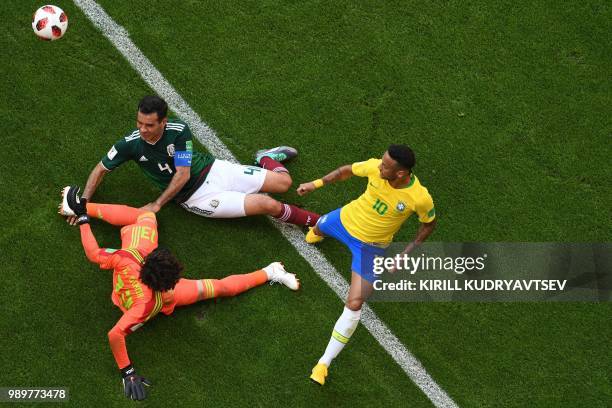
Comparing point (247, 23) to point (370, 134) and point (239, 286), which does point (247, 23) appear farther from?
point (239, 286)

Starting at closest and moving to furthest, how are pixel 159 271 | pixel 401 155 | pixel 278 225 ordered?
pixel 401 155 → pixel 159 271 → pixel 278 225

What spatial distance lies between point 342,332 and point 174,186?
221 centimetres

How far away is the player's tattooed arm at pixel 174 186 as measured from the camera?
840cm

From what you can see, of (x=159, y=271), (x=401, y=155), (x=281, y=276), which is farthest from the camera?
(x=281, y=276)

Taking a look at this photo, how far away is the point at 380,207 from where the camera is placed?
7867 millimetres

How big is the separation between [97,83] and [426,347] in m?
4.52

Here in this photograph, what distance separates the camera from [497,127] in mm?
9383

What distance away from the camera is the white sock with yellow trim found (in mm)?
7988

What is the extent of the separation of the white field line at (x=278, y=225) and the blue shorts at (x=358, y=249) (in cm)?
61

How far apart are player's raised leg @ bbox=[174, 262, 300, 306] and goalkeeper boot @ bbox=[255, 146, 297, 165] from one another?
115 centimetres

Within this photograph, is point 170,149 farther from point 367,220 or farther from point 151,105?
point 367,220

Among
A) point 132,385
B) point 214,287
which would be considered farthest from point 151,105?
point 132,385

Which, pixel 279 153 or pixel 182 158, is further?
pixel 279 153

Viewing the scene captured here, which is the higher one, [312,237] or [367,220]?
[367,220]
